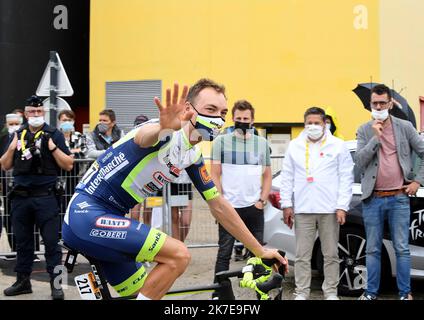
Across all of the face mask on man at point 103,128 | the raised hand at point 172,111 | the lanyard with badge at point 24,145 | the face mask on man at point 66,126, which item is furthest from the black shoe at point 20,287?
the raised hand at point 172,111

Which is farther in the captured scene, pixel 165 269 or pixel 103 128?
pixel 103 128

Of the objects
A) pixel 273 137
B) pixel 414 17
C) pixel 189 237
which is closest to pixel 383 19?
pixel 414 17

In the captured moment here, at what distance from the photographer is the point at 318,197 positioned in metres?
6.16

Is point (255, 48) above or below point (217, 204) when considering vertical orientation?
above

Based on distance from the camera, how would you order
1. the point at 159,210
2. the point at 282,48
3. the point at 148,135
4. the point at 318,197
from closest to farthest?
1. the point at 148,135
2. the point at 318,197
3. the point at 159,210
4. the point at 282,48

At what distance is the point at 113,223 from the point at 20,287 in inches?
148

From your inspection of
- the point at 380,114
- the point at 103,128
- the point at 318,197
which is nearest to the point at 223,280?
the point at 318,197

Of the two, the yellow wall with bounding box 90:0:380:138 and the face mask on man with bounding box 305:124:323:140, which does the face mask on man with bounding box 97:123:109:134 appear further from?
the yellow wall with bounding box 90:0:380:138

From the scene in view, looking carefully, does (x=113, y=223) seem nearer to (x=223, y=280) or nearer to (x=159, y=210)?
(x=223, y=280)

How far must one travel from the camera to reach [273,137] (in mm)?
20203

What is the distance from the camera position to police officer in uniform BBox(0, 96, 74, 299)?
6352 millimetres

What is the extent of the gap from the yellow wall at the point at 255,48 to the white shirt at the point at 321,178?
13.4m

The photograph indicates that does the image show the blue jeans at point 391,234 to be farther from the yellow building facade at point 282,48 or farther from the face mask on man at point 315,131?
the yellow building facade at point 282,48

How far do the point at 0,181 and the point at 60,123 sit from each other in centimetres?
123
